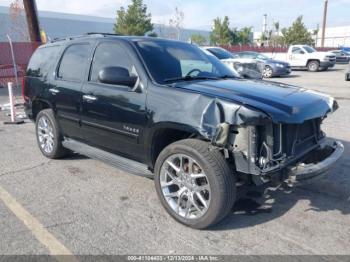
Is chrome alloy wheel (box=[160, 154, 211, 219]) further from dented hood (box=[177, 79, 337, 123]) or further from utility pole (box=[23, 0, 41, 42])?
utility pole (box=[23, 0, 41, 42])

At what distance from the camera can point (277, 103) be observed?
351cm

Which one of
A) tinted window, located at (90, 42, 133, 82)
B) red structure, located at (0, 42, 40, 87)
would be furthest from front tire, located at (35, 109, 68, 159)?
red structure, located at (0, 42, 40, 87)

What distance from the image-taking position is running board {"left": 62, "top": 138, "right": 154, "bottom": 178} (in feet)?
13.9

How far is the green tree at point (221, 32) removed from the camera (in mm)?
50781

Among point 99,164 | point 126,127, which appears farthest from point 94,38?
point 99,164

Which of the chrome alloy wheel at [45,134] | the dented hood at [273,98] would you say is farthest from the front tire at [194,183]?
the chrome alloy wheel at [45,134]

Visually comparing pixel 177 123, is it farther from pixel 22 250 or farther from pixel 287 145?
pixel 22 250

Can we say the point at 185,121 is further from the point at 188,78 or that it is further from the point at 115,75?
the point at 115,75

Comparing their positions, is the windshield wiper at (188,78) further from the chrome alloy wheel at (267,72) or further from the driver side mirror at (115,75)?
the chrome alloy wheel at (267,72)

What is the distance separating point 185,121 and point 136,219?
3.85 ft

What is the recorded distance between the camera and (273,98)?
3.65 m

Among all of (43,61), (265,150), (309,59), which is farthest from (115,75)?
(309,59)

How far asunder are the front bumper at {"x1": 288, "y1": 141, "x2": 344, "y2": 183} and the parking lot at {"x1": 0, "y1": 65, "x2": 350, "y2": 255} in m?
0.47

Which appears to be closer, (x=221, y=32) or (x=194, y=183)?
(x=194, y=183)
